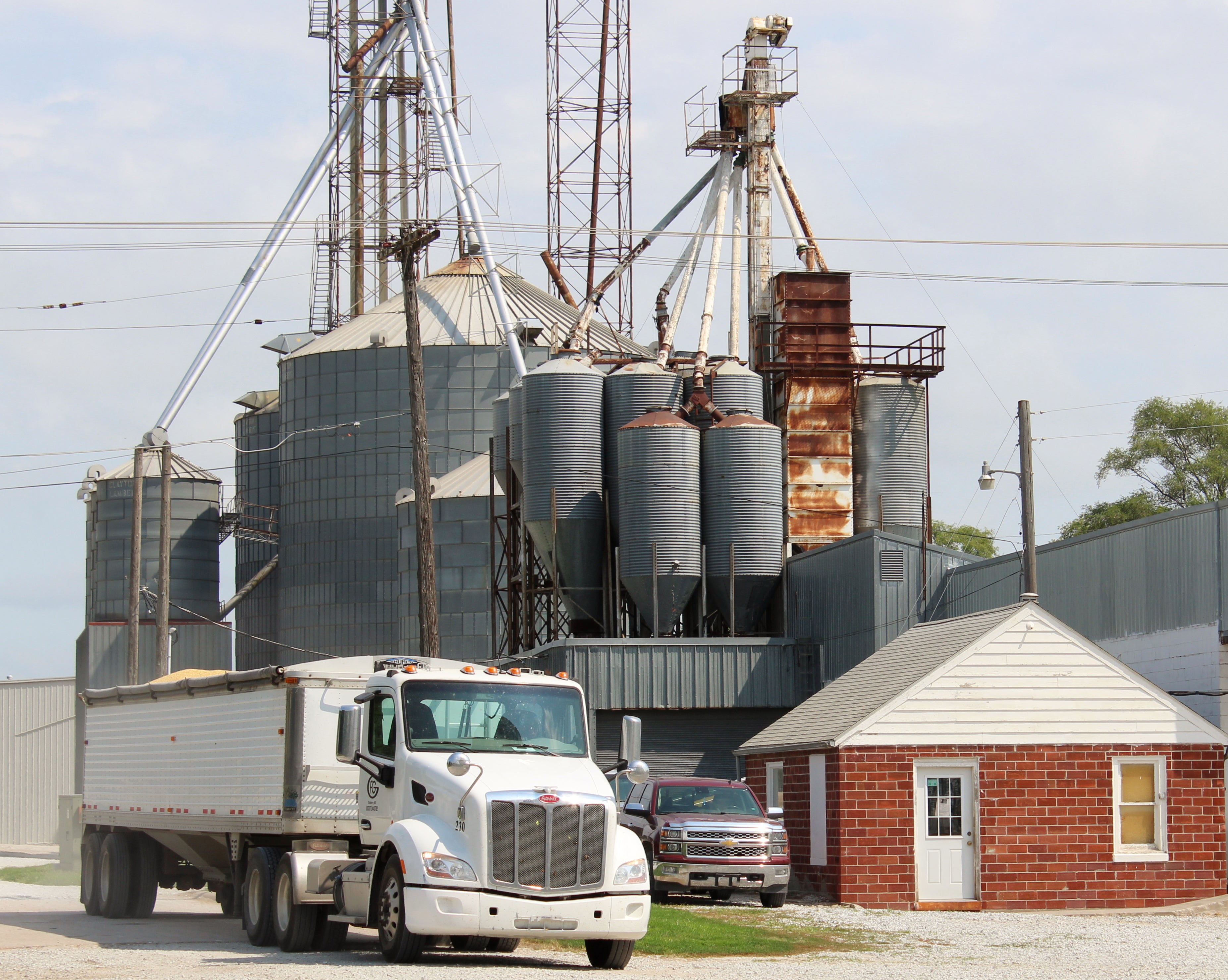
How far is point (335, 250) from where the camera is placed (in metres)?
73.6

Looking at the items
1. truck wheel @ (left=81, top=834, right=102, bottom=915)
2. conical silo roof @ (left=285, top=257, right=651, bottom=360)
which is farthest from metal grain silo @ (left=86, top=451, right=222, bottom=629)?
truck wheel @ (left=81, top=834, right=102, bottom=915)

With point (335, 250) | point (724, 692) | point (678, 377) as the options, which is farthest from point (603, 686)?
point (335, 250)

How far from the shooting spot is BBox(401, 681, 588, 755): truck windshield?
17.5 m

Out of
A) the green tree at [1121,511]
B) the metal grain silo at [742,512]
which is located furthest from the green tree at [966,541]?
the metal grain silo at [742,512]

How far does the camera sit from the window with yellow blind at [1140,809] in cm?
2589

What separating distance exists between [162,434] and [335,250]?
1541 centimetres

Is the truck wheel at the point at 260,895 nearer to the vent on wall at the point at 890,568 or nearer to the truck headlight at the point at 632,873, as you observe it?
the truck headlight at the point at 632,873

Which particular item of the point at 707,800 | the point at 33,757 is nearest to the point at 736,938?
the point at 707,800

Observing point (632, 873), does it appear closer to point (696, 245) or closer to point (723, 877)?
point (723, 877)

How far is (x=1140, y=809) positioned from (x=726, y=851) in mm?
6451

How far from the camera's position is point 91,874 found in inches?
955

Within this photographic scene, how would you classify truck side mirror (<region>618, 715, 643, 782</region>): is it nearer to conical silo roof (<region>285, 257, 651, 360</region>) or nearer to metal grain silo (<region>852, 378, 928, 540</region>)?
metal grain silo (<region>852, 378, 928, 540</region>)

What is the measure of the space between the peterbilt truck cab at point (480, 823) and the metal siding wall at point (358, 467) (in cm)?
4136

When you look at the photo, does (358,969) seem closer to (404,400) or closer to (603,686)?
(603,686)
